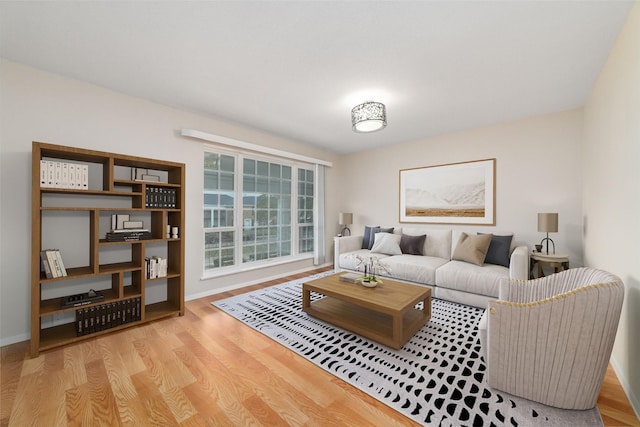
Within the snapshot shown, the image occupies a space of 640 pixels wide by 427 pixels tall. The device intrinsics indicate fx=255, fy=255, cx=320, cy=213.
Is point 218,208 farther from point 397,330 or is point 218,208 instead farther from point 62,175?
point 397,330

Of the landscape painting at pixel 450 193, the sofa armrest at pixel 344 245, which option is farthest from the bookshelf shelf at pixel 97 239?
the landscape painting at pixel 450 193

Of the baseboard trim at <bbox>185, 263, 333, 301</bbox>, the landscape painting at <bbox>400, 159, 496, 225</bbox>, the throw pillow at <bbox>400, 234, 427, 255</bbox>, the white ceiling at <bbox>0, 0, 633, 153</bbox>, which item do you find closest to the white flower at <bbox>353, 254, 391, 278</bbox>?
the throw pillow at <bbox>400, 234, 427, 255</bbox>

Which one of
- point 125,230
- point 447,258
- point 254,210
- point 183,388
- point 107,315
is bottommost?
point 183,388

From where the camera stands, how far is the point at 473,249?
3414 millimetres

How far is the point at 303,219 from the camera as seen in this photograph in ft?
16.7

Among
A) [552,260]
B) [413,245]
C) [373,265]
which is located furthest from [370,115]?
[552,260]

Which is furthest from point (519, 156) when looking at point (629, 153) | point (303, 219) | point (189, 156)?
point (189, 156)

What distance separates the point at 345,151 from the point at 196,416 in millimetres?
4875

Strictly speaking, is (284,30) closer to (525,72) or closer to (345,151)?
(525,72)

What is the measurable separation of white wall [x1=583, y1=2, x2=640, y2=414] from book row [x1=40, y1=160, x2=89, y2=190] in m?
4.23

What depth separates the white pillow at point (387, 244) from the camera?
13.9 ft

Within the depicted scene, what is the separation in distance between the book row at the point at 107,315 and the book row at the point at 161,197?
1.00 metres

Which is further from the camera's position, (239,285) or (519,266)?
(239,285)

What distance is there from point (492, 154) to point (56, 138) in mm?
5352
